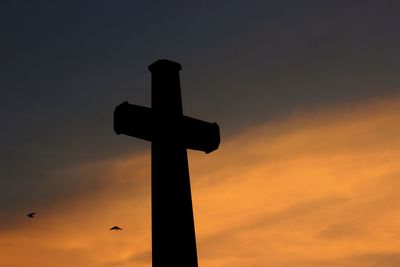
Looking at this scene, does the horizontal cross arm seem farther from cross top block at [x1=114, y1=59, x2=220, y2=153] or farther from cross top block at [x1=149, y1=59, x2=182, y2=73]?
cross top block at [x1=149, y1=59, x2=182, y2=73]

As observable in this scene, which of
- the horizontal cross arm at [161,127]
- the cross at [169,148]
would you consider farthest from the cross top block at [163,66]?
the horizontal cross arm at [161,127]

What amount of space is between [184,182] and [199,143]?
951 mm

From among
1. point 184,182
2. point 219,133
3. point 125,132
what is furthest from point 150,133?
point 219,133

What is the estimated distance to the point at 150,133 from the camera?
7113 millimetres

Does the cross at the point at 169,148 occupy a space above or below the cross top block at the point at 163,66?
below

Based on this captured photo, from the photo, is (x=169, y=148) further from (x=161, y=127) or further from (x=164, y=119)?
(x=164, y=119)

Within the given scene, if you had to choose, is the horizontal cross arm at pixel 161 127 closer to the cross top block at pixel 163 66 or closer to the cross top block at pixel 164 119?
→ the cross top block at pixel 164 119

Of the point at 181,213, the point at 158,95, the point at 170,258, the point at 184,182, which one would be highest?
the point at 158,95

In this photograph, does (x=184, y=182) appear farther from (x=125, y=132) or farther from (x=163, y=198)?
(x=125, y=132)

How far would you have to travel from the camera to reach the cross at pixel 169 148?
6.48m

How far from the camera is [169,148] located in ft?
23.4

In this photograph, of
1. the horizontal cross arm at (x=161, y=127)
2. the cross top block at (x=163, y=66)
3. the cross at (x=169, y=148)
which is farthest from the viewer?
the cross top block at (x=163, y=66)

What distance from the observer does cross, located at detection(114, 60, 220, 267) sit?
6.48 meters

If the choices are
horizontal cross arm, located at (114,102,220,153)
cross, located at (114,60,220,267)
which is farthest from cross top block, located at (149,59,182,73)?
horizontal cross arm, located at (114,102,220,153)
